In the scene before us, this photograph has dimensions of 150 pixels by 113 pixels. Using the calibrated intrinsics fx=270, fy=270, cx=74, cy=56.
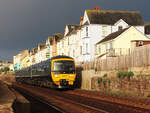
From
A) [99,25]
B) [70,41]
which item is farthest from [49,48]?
[99,25]

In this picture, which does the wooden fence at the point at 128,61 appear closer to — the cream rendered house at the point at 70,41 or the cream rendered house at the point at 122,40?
the cream rendered house at the point at 122,40

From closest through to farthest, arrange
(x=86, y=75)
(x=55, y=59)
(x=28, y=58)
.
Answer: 1. (x=55, y=59)
2. (x=86, y=75)
3. (x=28, y=58)

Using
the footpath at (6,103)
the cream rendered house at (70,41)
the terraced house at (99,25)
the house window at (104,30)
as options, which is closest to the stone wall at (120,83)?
the footpath at (6,103)

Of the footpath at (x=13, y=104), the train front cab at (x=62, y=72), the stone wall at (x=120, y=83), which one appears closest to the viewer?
the footpath at (x=13, y=104)

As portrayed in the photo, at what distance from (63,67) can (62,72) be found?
0.55m

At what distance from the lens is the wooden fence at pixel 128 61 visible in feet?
71.6

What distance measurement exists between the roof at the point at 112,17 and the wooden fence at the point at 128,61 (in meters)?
20.5

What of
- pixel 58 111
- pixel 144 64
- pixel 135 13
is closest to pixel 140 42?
pixel 144 64

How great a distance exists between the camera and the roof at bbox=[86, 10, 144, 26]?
1989 inches

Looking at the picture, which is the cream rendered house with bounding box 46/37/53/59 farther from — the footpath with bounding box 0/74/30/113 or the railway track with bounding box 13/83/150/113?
the railway track with bounding box 13/83/150/113

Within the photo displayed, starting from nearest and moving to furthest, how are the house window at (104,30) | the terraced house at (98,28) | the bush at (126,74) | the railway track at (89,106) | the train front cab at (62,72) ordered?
the railway track at (89,106) → the bush at (126,74) → the train front cab at (62,72) → the terraced house at (98,28) → the house window at (104,30)

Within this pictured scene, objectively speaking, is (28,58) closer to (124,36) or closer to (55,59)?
(124,36)

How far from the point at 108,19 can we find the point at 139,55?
1154 inches

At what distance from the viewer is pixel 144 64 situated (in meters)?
21.9
